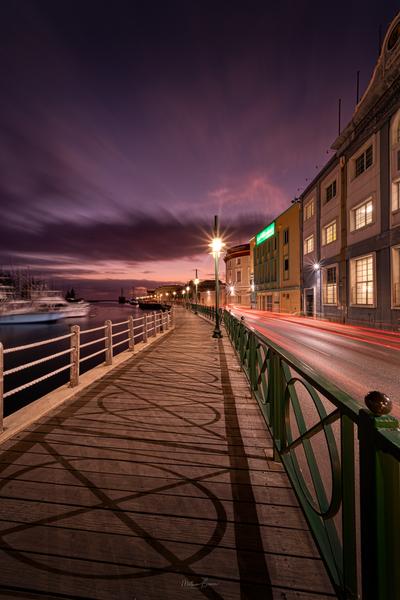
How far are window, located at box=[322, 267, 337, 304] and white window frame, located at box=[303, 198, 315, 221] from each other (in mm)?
6948

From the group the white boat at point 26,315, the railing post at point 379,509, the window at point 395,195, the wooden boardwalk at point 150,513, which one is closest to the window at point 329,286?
the window at point 395,195

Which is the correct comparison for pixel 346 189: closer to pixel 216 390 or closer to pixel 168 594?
pixel 216 390

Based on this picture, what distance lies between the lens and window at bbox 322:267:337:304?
920 inches

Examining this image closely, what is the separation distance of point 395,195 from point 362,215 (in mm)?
3599

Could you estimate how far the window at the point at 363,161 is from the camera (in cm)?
1883

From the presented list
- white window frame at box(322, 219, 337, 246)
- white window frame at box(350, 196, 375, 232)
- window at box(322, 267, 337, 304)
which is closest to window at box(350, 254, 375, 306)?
white window frame at box(350, 196, 375, 232)

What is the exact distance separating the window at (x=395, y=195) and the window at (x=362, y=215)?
2219 millimetres

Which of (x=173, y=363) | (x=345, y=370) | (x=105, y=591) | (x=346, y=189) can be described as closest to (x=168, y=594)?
Answer: (x=105, y=591)

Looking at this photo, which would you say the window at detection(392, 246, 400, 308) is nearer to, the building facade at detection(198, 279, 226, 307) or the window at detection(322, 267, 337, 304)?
the window at detection(322, 267, 337, 304)

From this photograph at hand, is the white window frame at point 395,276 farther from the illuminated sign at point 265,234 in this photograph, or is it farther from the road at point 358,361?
the illuminated sign at point 265,234

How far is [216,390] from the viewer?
593 centimetres

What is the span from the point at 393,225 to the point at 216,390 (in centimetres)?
1601

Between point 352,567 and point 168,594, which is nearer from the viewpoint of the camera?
point 352,567

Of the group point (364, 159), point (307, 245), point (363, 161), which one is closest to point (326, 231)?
point (307, 245)
